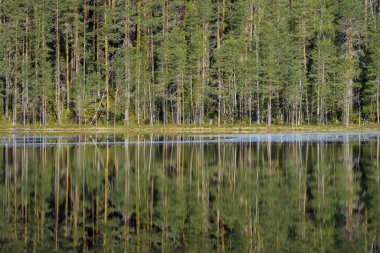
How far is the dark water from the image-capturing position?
17219 millimetres

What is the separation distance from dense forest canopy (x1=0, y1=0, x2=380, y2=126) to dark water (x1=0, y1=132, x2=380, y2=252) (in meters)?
52.6

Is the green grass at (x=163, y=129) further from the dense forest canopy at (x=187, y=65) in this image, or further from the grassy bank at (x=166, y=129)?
the dense forest canopy at (x=187, y=65)

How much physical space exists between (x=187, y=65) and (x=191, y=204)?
7061 cm

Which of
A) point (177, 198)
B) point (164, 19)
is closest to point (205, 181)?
point (177, 198)

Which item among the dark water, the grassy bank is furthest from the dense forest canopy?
the dark water

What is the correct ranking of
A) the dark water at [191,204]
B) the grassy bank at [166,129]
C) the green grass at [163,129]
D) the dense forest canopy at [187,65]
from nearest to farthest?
1. the dark water at [191,204]
2. the grassy bank at [166,129]
3. the green grass at [163,129]
4. the dense forest canopy at [187,65]

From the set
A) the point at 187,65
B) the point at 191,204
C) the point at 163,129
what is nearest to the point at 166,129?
the point at 163,129

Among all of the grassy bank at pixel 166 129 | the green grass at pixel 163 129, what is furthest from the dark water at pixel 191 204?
the green grass at pixel 163 129

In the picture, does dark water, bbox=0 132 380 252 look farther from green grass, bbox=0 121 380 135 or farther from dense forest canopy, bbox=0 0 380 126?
dense forest canopy, bbox=0 0 380 126

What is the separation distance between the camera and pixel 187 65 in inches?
3642

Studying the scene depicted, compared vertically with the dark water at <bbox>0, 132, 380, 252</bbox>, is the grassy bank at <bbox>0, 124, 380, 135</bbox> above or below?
above

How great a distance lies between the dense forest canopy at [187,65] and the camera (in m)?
91.9

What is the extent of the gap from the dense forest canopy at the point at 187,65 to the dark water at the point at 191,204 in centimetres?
5264

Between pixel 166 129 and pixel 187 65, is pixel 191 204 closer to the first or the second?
pixel 166 129
